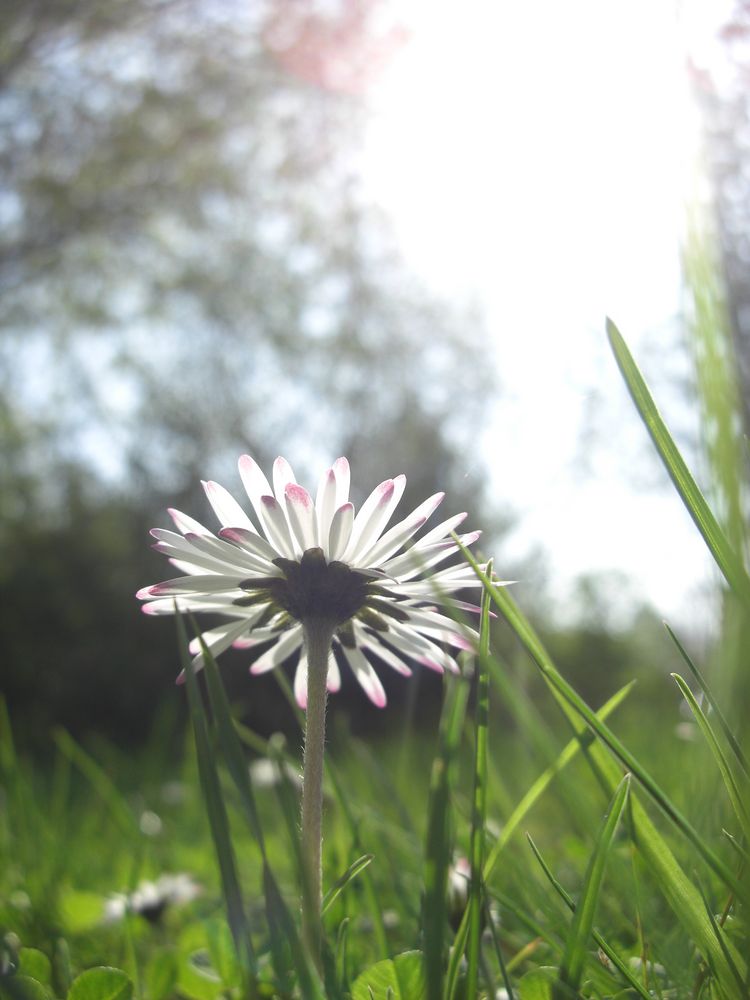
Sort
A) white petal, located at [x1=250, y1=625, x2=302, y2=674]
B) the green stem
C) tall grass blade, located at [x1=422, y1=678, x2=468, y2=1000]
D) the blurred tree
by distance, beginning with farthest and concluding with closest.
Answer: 1. the blurred tree
2. white petal, located at [x1=250, y1=625, x2=302, y2=674]
3. the green stem
4. tall grass blade, located at [x1=422, y1=678, x2=468, y2=1000]

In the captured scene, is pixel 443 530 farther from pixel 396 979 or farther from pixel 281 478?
pixel 396 979

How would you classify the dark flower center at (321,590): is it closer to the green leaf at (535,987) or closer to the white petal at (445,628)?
the white petal at (445,628)

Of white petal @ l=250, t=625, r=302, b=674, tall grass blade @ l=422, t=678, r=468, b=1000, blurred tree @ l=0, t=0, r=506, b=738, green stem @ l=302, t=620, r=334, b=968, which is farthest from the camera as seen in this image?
blurred tree @ l=0, t=0, r=506, b=738

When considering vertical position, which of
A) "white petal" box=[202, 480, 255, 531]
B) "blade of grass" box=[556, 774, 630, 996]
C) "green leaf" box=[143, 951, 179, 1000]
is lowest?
"green leaf" box=[143, 951, 179, 1000]

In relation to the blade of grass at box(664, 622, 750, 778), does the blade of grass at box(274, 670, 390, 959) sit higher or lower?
lower

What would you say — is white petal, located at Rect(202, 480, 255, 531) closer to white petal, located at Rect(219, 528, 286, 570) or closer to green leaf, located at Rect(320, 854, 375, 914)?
white petal, located at Rect(219, 528, 286, 570)

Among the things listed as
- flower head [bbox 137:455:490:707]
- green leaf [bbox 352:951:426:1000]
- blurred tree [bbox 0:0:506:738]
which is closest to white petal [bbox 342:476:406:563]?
flower head [bbox 137:455:490:707]

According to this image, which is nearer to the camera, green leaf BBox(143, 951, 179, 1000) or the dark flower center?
the dark flower center

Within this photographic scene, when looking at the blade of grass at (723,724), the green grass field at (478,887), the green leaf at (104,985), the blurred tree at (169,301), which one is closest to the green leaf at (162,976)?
the green grass field at (478,887)
